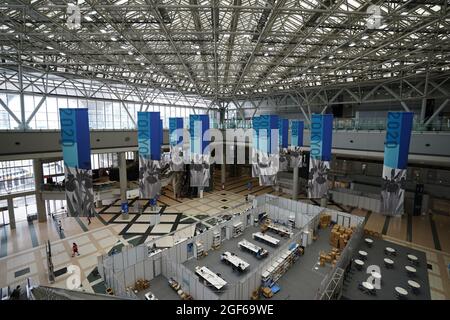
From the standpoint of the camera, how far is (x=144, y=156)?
12812 millimetres

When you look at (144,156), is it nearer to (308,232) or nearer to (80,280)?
(80,280)

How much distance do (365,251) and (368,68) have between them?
1555 centimetres

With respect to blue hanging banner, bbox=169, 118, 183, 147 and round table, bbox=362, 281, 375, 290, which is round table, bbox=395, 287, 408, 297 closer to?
round table, bbox=362, 281, 375, 290

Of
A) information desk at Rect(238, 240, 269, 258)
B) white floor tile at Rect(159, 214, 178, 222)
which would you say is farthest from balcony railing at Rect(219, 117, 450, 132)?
white floor tile at Rect(159, 214, 178, 222)

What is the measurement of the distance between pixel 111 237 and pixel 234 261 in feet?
32.3

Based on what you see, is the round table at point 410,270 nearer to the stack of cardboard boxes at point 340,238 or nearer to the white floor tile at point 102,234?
the stack of cardboard boxes at point 340,238

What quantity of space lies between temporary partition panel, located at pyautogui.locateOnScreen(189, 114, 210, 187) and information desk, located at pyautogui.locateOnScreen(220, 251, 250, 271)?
17.4 ft

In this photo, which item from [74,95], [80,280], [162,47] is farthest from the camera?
[74,95]

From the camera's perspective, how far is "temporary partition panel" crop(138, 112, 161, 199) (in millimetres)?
12523

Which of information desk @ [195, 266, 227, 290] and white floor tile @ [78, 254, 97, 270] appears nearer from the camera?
information desk @ [195, 266, 227, 290]
